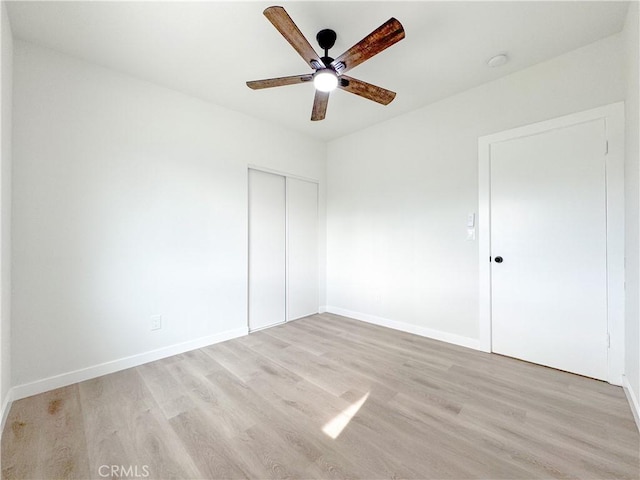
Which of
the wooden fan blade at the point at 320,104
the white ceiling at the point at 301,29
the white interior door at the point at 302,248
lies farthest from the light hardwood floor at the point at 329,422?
the white ceiling at the point at 301,29

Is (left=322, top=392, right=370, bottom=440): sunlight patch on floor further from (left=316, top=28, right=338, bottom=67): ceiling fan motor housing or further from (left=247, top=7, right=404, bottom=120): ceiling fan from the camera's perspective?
(left=316, top=28, right=338, bottom=67): ceiling fan motor housing

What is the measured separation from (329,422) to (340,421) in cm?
7

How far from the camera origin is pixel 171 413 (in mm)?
1767

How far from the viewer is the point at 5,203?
179cm

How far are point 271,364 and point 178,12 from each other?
9.09 feet

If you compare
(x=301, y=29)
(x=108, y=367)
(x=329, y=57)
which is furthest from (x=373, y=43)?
(x=108, y=367)

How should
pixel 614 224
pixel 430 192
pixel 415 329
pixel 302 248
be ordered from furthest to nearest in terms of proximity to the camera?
pixel 302 248
pixel 415 329
pixel 430 192
pixel 614 224

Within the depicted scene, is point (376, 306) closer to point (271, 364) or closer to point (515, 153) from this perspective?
point (271, 364)

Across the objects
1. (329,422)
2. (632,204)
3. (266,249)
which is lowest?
(329,422)

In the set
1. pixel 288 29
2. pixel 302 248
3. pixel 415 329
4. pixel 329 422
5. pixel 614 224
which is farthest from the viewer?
pixel 302 248

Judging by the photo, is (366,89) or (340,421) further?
(366,89)

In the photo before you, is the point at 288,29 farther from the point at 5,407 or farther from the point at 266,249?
the point at 5,407

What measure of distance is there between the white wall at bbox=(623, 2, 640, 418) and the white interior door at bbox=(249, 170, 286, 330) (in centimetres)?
321

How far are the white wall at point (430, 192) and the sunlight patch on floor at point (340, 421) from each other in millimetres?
1597
